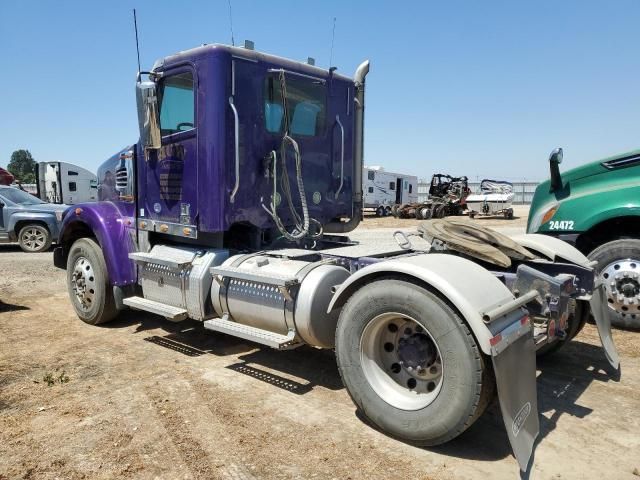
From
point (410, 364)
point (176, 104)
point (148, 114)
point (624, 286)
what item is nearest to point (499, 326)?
point (410, 364)

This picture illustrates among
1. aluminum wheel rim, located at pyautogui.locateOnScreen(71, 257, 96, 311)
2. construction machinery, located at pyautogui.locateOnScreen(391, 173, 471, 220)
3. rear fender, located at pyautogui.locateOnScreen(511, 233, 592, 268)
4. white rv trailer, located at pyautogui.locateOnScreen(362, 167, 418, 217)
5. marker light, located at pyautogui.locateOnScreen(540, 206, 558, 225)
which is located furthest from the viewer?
white rv trailer, located at pyautogui.locateOnScreen(362, 167, 418, 217)

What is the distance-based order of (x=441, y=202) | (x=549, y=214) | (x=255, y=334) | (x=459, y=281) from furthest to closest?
(x=441, y=202) → (x=549, y=214) → (x=255, y=334) → (x=459, y=281)

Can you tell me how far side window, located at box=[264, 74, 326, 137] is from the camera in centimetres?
509

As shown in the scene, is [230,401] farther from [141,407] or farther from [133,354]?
[133,354]

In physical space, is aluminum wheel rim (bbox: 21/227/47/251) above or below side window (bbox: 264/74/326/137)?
below

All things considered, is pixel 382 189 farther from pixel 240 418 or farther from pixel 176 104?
pixel 240 418

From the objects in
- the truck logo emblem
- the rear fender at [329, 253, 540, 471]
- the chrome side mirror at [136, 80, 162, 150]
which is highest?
the chrome side mirror at [136, 80, 162, 150]

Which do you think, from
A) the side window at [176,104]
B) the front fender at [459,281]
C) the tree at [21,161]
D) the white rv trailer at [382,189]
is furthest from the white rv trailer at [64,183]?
the tree at [21,161]

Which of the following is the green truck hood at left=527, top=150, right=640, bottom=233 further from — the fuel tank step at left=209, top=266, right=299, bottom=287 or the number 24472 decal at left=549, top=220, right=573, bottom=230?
the fuel tank step at left=209, top=266, right=299, bottom=287

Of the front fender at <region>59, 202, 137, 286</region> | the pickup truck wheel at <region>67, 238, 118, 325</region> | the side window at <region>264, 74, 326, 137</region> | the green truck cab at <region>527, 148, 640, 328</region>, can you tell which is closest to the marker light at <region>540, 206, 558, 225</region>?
the green truck cab at <region>527, 148, 640, 328</region>

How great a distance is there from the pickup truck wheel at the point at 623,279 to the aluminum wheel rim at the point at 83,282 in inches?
231

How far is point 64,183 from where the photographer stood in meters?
25.7

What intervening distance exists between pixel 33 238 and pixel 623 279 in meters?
14.0

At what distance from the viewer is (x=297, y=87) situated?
5.32m
